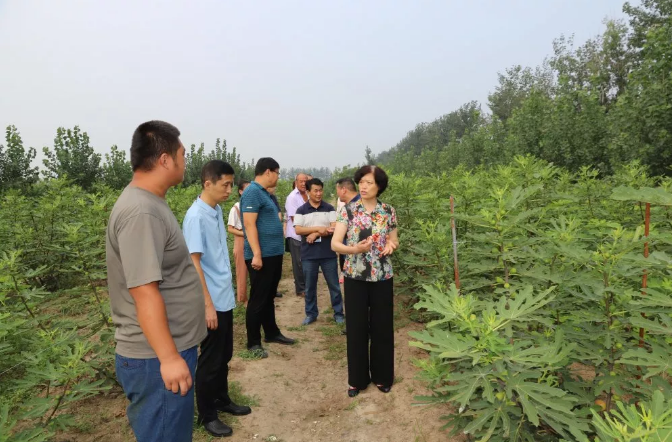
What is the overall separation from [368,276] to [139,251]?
203cm

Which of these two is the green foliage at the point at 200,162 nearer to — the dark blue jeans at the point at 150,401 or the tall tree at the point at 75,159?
the tall tree at the point at 75,159

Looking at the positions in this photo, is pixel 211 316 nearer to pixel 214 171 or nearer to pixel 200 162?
pixel 214 171

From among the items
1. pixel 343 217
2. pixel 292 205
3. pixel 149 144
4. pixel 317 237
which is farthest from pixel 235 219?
pixel 149 144

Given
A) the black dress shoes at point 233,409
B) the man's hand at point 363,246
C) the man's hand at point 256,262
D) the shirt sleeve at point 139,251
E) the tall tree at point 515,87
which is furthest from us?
the tall tree at point 515,87

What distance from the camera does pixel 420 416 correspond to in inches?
119

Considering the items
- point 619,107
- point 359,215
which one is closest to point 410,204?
point 359,215

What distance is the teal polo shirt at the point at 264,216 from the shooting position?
3842 millimetres

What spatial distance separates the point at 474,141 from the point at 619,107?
11.8 m

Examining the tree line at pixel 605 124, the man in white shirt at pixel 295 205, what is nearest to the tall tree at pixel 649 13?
the tree line at pixel 605 124

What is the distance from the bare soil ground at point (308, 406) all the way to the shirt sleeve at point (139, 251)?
1775 mm

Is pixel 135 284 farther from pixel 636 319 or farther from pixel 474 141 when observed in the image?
pixel 474 141

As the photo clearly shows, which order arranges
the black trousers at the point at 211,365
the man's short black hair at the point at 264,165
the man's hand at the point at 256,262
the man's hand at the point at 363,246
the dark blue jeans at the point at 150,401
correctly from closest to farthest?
1. the dark blue jeans at the point at 150,401
2. the black trousers at the point at 211,365
3. the man's hand at the point at 363,246
4. the man's hand at the point at 256,262
5. the man's short black hair at the point at 264,165

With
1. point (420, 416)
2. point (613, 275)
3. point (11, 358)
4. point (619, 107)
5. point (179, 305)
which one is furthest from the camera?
point (619, 107)

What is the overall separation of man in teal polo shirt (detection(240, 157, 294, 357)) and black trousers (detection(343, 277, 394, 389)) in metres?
1.00
